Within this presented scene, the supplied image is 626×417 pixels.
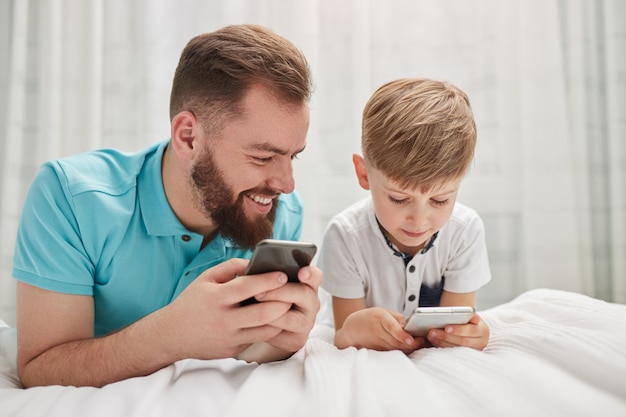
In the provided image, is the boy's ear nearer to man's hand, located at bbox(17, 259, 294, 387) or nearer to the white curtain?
man's hand, located at bbox(17, 259, 294, 387)

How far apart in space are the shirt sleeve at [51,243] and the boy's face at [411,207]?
0.75 m

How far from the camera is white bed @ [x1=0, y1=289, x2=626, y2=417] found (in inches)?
32.6

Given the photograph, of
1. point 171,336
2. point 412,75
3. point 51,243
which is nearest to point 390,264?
point 171,336

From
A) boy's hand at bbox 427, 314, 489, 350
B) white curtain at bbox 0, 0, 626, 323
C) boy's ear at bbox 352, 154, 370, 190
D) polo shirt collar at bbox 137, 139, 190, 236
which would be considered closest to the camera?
boy's hand at bbox 427, 314, 489, 350

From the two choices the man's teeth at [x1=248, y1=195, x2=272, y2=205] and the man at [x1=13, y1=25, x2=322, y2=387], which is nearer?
the man at [x1=13, y1=25, x2=322, y2=387]

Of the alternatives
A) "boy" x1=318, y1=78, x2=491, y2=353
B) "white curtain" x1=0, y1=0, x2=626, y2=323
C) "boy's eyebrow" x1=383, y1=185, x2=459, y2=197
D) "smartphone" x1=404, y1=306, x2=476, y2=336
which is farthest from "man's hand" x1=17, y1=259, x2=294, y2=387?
"white curtain" x1=0, y1=0, x2=626, y2=323

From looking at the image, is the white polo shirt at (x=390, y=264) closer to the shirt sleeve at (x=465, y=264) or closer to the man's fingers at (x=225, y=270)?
the shirt sleeve at (x=465, y=264)

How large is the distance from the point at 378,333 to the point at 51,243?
77 centimetres

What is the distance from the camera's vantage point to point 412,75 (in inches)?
104

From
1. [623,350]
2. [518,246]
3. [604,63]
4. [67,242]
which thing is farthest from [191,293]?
[604,63]

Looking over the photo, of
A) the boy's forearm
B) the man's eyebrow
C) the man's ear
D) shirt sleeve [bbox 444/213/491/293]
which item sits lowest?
the boy's forearm

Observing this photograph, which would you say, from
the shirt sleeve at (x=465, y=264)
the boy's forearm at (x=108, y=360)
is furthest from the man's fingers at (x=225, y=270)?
the shirt sleeve at (x=465, y=264)

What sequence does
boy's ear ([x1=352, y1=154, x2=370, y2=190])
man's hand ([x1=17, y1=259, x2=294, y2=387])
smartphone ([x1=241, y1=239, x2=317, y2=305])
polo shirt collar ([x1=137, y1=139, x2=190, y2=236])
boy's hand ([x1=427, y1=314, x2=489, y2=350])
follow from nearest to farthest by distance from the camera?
smartphone ([x1=241, y1=239, x2=317, y2=305]) < man's hand ([x1=17, y1=259, x2=294, y2=387]) < boy's hand ([x1=427, y1=314, x2=489, y2=350]) < polo shirt collar ([x1=137, y1=139, x2=190, y2=236]) < boy's ear ([x1=352, y1=154, x2=370, y2=190])

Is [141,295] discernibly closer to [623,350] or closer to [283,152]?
[283,152]
